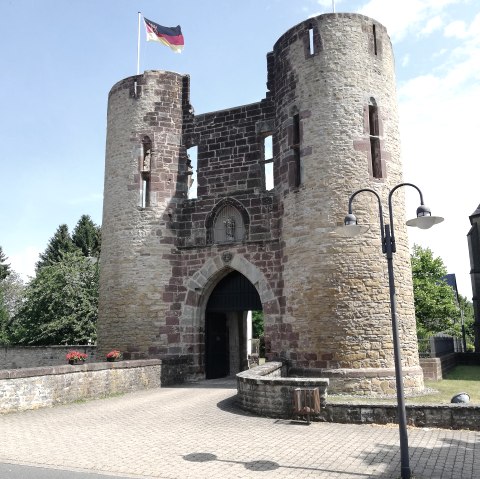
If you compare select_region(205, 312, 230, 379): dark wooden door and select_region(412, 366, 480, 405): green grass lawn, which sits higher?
select_region(205, 312, 230, 379): dark wooden door

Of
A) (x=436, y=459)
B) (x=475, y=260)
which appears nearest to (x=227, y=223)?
(x=436, y=459)

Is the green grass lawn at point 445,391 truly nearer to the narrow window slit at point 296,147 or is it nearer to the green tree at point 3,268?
the narrow window slit at point 296,147

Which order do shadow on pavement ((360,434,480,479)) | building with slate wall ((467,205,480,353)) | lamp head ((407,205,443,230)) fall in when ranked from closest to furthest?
shadow on pavement ((360,434,480,479)) → lamp head ((407,205,443,230)) → building with slate wall ((467,205,480,353))

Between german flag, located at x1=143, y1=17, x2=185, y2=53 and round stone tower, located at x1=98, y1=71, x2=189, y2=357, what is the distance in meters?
1.38

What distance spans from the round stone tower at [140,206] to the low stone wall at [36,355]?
573 cm

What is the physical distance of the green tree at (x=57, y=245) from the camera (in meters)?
43.4

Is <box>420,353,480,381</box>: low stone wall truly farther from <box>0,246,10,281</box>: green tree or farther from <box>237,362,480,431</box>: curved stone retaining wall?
<box>0,246,10,281</box>: green tree

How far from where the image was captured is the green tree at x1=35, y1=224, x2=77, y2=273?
142ft

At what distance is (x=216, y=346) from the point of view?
59.6 ft

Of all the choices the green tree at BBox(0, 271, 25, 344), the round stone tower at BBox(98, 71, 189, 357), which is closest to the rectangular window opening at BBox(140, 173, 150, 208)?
the round stone tower at BBox(98, 71, 189, 357)

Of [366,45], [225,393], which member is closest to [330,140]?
[366,45]

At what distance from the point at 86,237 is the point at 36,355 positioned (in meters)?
22.8

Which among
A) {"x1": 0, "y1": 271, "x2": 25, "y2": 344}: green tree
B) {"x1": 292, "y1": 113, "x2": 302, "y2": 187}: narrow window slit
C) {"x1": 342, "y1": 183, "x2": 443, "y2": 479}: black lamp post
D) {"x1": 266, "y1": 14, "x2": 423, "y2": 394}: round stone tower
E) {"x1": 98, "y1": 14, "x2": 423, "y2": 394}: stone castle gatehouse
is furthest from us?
{"x1": 0, "y1": 271, "x2": 25, "y2": 344}: green tree

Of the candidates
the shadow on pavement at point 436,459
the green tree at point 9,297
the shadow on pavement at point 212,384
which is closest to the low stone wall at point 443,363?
the shadow on pavement at point 212,384
